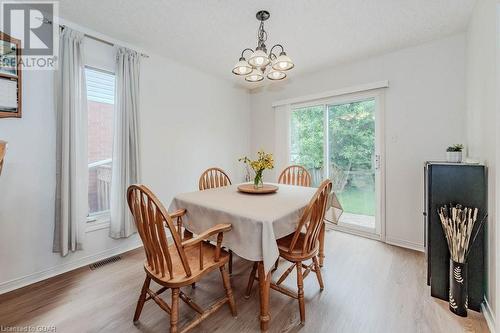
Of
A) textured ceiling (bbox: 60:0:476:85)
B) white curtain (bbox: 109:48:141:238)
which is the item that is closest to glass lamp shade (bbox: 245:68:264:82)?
textured ceiling (bbox: 60:0:476:85)

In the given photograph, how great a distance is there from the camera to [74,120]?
2.18 meters

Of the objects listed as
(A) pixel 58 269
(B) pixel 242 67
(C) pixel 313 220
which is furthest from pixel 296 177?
(A) pixel 58 269

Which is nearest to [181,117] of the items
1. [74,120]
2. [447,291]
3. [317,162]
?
[74,120]

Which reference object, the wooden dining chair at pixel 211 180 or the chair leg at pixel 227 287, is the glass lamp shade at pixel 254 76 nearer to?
the wooden dining chair at pixel 211 180

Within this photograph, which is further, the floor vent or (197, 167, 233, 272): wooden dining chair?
(197, 167, 233, 272): wooden dining chair

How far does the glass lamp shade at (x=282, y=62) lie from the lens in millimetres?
1857

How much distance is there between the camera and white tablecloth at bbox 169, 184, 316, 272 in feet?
4.62

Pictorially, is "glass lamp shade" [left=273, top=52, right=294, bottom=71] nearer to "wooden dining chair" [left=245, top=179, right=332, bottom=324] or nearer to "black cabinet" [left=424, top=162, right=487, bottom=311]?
"wooden dining chair" [left=245, top=179, right=332, bottom=324]

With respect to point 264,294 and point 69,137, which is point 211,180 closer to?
point 69,137

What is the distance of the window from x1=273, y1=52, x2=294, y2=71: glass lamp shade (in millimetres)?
1944

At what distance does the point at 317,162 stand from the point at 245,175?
1.42 metres

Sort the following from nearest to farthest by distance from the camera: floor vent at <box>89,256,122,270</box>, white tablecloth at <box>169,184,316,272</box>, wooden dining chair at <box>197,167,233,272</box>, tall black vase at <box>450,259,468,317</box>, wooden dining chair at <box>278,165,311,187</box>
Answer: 1. white tablecloth at <box>169,184,316,272</box>
2. tall black vase at <box>450,259,468,317</box>
3. floor vent at <box>89,256,122,270</box>
4. wooden dining chair at <box>197,167,233,272</box>
5. wooden dining chair at <box>278,165,311,187</box>

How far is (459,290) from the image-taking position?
1.66 meters

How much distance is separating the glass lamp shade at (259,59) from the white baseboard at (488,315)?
2376mm
